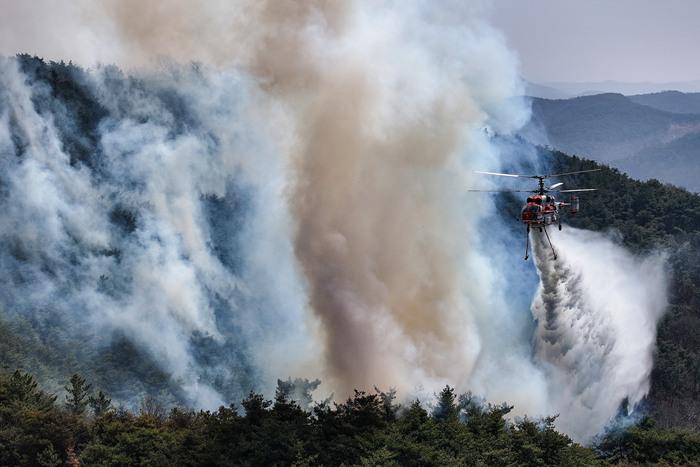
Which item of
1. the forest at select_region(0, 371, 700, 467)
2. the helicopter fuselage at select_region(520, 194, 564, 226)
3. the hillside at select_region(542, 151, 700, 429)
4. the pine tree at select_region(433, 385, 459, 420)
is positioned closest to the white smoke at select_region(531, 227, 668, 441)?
the hillside at select_region(542, 151, 700, 429)

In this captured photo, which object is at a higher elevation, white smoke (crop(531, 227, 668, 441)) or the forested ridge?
white smoke (crop(531, 227, 668, 441))

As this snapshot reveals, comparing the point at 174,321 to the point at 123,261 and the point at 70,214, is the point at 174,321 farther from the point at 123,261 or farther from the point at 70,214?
the point at 70,214

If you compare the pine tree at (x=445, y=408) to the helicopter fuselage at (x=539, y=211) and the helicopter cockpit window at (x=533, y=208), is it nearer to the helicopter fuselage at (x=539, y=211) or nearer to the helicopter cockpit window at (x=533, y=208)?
the helicopter fuselage at (x=539, y=211)

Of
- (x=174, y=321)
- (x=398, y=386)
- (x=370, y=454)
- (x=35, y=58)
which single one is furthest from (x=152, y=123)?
(x=370, y=454)

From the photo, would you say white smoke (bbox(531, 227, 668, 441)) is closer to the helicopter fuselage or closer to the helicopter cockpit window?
the helicopter fuselage

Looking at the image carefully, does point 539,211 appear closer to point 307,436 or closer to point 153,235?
point 307,436

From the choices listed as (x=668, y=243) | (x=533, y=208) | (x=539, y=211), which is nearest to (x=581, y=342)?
(x=539, y=211)

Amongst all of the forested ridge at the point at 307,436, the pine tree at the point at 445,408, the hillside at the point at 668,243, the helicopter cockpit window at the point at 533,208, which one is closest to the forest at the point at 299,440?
the forested ridge at the point at 307,436

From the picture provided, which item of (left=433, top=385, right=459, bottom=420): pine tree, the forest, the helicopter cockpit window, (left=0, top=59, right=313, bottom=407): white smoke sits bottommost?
the forest
